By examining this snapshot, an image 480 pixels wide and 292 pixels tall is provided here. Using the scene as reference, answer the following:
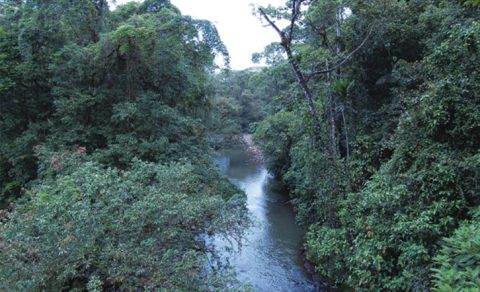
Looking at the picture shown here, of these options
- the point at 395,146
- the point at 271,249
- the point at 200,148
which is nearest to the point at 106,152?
the point at 200,148

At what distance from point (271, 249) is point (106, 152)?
20.7 feet

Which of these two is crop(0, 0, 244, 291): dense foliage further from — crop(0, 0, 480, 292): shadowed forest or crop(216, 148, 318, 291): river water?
crop(216, 148, 318, 291): river water

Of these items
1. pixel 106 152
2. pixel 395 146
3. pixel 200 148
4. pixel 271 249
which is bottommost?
pixel 271 249

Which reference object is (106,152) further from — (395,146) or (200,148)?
(395,146)

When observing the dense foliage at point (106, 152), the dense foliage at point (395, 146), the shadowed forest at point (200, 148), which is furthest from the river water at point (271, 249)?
the dense foliage at point (106, 152)

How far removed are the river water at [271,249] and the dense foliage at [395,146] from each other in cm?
131

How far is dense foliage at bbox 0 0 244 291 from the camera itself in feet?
16.0

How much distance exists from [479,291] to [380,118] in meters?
7.74

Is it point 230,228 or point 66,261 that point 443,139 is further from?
point 66,261

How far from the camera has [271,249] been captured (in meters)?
11.1

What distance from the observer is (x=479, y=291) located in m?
2.30

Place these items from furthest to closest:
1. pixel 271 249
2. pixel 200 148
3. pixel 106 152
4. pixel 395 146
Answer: pixel 271 249 < pixel 200 148 < pixel 106 152 < pixel 395 146

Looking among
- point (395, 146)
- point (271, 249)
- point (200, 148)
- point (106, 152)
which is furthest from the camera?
point (271, 249)

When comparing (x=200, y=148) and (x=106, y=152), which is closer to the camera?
(x=106, y=152)
